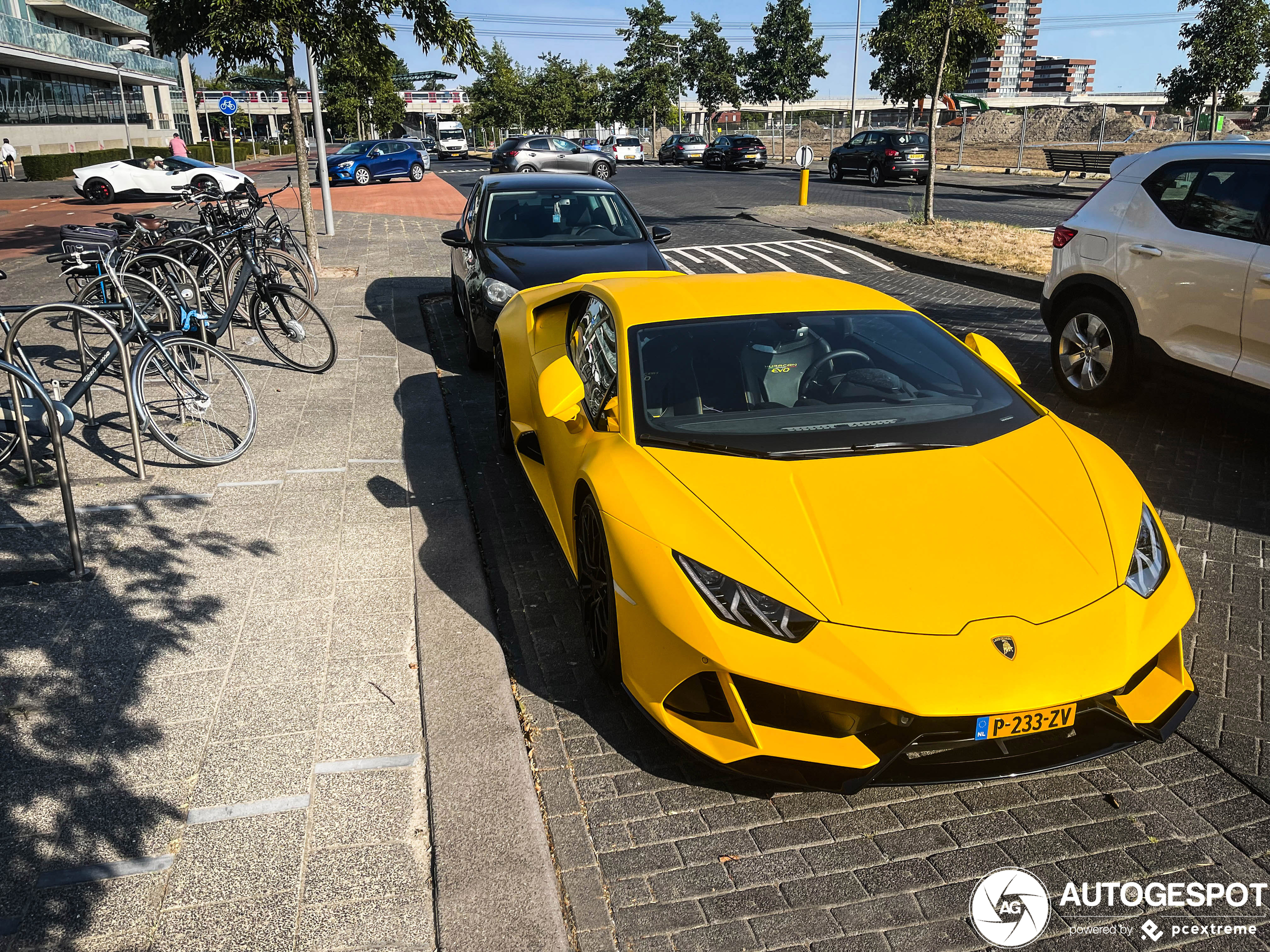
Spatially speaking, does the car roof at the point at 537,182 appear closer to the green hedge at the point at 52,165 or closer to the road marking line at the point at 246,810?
the road marking line at the point at 246,810

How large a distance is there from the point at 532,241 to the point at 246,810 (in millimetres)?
6713

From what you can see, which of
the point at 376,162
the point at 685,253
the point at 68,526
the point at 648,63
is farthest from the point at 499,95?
the point at 68,526

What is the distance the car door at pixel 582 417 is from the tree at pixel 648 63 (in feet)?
204

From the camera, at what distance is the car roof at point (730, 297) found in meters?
4.34

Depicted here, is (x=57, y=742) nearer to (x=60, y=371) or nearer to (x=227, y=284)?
(x=60, y=371)

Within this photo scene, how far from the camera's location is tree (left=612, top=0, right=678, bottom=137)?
62.2m

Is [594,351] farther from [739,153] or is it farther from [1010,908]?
[739,153]

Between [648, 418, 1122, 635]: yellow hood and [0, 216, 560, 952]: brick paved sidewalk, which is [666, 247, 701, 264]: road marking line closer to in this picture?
[0, 216, 560, 952]: brick paved sidewalk

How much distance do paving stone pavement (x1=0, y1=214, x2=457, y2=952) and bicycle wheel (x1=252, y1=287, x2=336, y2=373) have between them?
2.13m

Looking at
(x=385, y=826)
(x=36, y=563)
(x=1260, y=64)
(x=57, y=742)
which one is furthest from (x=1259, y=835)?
(x=1260, y=64)

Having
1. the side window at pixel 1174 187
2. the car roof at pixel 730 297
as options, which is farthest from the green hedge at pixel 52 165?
the side window at pixel 1174 187

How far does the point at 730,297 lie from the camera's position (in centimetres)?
450

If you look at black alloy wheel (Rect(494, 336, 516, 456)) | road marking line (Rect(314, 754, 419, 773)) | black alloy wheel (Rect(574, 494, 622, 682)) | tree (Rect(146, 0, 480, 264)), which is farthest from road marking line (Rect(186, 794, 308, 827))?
tree (Rect(146, 0, 480, 264))

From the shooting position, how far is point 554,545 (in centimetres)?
519
